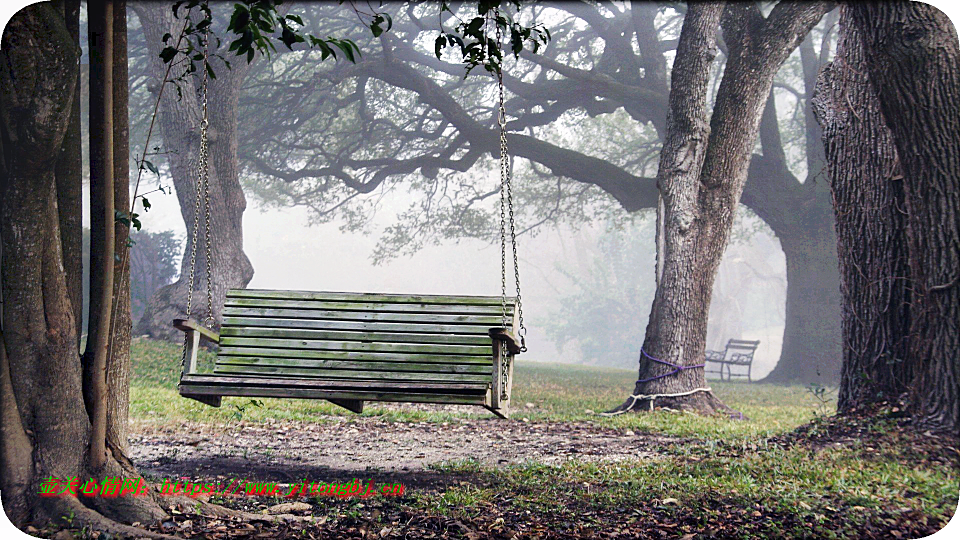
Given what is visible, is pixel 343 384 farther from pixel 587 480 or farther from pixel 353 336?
pixel 587 480

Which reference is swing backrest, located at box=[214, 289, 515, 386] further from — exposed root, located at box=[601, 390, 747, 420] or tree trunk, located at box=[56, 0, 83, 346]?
exposed root, located at box=[601, 390, 747, 420]

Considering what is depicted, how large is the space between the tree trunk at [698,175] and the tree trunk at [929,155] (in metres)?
2.84

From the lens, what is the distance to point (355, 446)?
5410 millimetres

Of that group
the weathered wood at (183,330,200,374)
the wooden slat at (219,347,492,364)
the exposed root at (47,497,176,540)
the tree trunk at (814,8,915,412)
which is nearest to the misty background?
the tree trunk at (814,8,915,412)

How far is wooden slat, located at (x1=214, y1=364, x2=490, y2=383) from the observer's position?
155 inches

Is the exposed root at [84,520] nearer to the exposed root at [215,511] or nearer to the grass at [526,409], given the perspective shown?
the exposed root at [215,511]

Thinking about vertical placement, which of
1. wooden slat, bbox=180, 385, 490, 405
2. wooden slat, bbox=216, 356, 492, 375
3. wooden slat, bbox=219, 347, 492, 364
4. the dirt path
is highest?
wooden slat, bbox=219, 347, 492, 364

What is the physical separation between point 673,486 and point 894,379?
178 cm

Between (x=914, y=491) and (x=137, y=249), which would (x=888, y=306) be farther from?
(x=137, y=249)

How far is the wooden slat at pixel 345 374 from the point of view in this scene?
12.9 feet

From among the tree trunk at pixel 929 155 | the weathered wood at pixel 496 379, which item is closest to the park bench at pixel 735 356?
the tree trunk at pixel 929 155

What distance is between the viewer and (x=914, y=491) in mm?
3820

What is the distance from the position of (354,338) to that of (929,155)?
3.40 meters

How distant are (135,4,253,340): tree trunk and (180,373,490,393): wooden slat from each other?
660 centimetres
